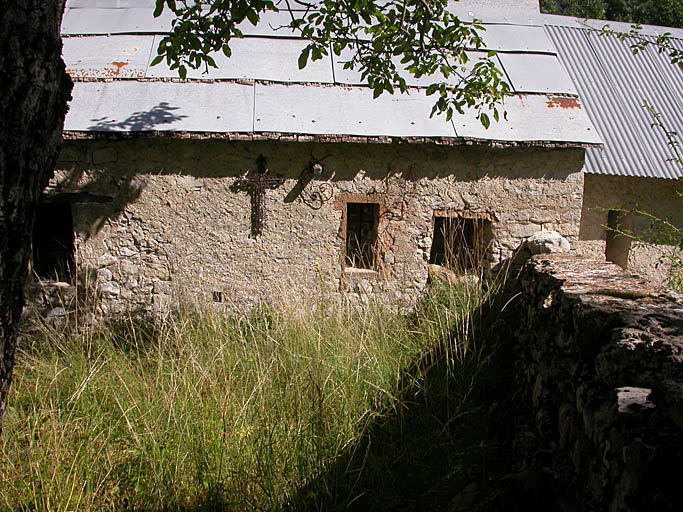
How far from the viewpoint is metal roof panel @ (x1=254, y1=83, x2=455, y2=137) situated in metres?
5.52

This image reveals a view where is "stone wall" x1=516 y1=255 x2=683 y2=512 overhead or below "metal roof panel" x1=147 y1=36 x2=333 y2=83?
below

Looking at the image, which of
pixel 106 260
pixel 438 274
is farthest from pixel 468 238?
pixel 106 260

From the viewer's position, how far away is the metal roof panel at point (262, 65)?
A: 604 cm

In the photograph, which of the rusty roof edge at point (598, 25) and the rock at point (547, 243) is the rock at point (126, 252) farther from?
the rusty roof edge at point (598, 25)

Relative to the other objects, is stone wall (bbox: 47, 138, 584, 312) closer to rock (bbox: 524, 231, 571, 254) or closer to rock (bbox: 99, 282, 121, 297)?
rock (bbox: 99, 282, 121, 297)

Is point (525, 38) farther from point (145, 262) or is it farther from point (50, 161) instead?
point (50, 161)

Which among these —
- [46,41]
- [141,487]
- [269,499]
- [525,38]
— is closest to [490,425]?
[269,499]

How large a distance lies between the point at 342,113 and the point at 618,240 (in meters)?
4.47

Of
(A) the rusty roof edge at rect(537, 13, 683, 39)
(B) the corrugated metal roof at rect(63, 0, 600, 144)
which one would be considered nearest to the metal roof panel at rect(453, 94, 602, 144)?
(B) the corrugated metal roof at rect(63, 0, 600, 144)

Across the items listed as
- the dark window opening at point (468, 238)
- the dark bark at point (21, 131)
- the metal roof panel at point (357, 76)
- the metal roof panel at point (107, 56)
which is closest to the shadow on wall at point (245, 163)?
the dark window opening at point (468, 238)

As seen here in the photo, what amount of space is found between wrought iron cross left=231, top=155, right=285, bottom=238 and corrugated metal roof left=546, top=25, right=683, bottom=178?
375 cm

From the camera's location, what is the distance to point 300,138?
5.41 meters

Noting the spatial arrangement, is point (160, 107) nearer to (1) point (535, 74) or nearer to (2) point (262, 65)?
(2) point (262, 65)

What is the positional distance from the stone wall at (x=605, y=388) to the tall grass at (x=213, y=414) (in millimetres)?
756
